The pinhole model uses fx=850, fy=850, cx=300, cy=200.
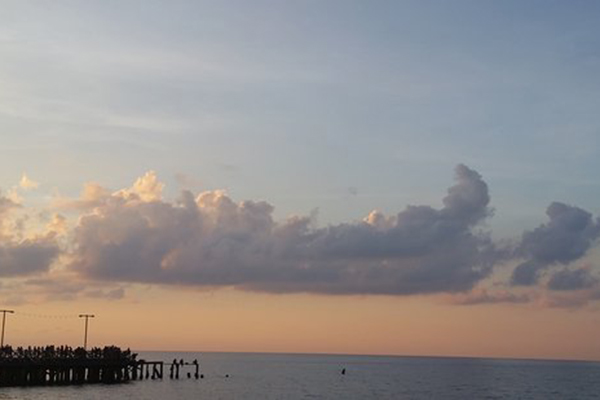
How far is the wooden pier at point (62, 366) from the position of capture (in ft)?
326

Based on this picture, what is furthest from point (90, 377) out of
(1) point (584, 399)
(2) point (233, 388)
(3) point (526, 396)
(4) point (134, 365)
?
(1) point (584, 399)

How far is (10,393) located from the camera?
9106cm

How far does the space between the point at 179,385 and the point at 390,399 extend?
105 feet

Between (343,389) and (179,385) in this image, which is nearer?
(179,385)

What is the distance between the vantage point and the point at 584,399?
444 ft

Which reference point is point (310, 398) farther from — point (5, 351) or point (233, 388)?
point (5, 351)

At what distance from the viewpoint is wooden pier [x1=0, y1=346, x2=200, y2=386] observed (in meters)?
99.4

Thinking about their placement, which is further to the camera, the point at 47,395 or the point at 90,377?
the point at 90,377

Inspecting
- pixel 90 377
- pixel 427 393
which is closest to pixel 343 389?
pixel 427 393

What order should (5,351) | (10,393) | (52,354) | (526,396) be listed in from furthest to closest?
(526,396) < (52,354) < (5,351) < (10,393)

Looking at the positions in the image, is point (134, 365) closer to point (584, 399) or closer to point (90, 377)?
point (90, 377)

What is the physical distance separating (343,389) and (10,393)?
219 ft

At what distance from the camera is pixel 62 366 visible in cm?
Answer: 10519

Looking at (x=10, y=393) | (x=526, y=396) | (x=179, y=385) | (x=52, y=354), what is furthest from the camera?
(x=526, y=396)
